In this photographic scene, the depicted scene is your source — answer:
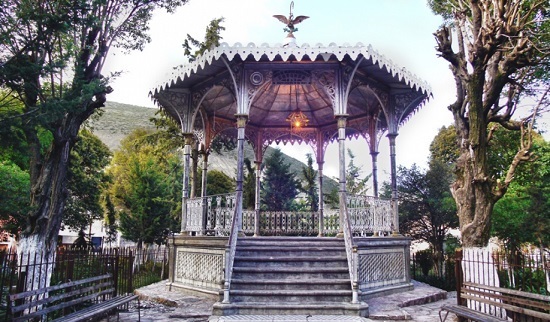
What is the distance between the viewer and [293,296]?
25.5ft

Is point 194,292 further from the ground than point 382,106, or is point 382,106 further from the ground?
point 382,106

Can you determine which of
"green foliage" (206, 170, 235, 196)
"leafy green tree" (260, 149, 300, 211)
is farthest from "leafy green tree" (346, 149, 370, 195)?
"green foliage" (206, 170, 235, 196)

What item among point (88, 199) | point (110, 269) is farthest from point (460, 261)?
point (88, 199)

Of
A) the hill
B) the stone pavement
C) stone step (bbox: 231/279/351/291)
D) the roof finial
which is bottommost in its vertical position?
the stone pavement

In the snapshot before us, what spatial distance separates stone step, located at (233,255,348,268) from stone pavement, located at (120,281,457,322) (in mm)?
1109

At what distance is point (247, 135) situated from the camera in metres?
15.1

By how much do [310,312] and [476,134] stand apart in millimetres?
4668

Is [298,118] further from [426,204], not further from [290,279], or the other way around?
[426,204]

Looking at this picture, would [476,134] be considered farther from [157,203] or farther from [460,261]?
[157,203]

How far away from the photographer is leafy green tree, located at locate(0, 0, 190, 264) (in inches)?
240

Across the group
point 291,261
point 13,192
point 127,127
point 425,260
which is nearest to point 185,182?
point 291,261

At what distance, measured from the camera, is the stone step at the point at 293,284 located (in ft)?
26.2

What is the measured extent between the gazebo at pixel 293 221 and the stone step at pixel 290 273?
0.8 inches

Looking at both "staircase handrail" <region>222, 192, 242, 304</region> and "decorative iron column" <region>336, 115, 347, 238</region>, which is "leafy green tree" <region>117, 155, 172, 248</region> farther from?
"decorative iron column" <region>336, 115, 347, 238</region>
